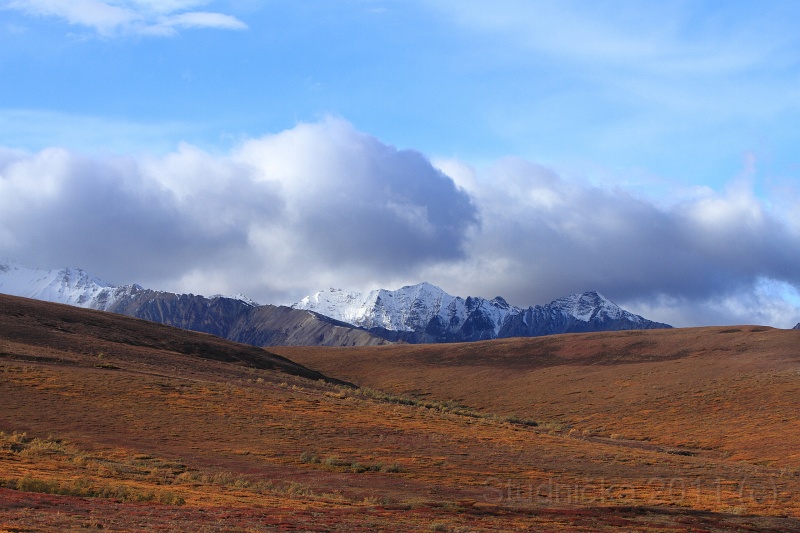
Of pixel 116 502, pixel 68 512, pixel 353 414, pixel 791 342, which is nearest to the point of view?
pixel 68 512

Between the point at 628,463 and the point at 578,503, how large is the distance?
1235 cm

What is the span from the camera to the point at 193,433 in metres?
36.3

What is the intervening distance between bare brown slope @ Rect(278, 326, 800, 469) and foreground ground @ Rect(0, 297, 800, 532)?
345mm

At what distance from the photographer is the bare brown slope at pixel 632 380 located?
175 feet

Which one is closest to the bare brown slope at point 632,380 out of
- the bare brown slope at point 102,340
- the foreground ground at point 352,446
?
the foreground ground at point 352,446

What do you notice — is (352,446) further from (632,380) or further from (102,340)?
(632,380)

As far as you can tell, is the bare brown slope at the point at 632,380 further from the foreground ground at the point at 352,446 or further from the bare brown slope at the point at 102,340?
the bare brown slope at the point at 102,340

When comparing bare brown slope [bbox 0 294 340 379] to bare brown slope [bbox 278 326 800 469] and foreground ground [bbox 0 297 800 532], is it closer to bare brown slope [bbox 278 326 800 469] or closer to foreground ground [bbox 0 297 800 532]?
foreground ground [bbox 0 297 800 532]

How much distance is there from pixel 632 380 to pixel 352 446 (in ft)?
148

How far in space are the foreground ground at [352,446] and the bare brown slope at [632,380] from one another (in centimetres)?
34

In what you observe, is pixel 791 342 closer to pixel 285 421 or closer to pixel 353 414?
pixel 353 414

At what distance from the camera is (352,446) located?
36.3 m

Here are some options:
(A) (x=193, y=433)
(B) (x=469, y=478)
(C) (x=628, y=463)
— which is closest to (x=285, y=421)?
(A) (x=193, y=433)

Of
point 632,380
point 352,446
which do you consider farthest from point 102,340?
point 632,380
